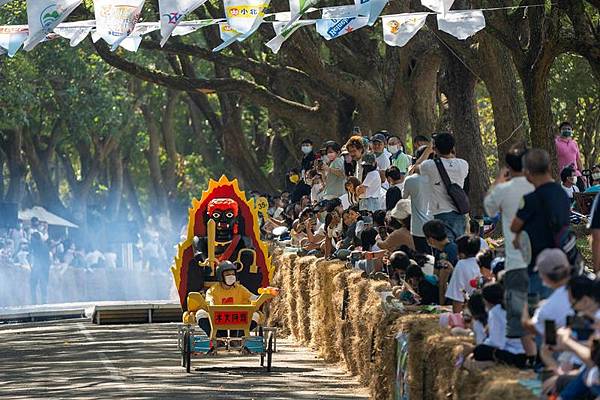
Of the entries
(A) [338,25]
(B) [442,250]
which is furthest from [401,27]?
(B) [442,250]

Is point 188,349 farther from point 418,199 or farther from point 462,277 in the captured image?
point 462,277

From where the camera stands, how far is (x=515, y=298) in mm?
12156

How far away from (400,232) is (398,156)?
526 centimetres

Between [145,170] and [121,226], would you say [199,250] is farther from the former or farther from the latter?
[145,170]

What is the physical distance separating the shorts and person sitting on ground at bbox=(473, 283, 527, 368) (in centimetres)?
8

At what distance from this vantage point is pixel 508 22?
77.5 ft

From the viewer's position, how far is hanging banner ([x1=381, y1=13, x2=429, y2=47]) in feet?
80.9

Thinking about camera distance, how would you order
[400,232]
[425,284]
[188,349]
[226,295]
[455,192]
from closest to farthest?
[425,284] → [455,192] → [400,232] → [188,349] → [226,295]

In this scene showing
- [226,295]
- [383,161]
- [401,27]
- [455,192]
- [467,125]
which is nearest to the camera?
[455,192]

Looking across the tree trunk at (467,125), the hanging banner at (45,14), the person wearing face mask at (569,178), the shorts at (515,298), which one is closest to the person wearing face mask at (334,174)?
the tree trunk at (467,125)

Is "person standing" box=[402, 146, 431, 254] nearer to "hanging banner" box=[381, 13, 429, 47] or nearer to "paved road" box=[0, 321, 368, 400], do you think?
"paved road" box=[0, 321, 368, 400]

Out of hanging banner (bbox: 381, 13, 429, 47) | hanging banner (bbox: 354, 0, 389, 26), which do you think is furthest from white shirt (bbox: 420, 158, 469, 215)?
hanging banner (bbox: 381, 13, 429, 47)

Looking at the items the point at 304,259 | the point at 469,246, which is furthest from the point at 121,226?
the point at 469,246

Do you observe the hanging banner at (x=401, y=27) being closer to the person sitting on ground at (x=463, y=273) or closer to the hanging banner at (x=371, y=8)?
the hanging banner at (x=371, y=8)
